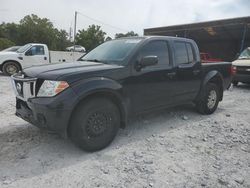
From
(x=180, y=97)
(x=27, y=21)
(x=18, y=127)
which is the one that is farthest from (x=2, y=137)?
(x=27, y=21)

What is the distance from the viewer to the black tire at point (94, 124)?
12.7 feet

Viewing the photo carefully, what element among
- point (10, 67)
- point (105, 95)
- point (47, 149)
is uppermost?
point (105, 95)

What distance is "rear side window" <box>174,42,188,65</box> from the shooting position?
555 cm

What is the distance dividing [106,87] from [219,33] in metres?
21.6

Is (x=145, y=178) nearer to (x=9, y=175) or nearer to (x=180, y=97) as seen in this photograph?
(x=9, y=175)

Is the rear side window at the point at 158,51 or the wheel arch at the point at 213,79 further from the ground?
the rear side window at the point at 158,51

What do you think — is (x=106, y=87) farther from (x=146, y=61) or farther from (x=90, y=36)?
(x=90, y=36)

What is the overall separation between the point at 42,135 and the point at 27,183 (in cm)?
154

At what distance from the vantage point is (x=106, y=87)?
4.05 m

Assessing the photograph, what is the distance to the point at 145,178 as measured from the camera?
343 cm

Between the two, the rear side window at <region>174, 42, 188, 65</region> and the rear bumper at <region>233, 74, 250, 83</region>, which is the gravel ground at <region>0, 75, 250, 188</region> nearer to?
the rear side window at <region>174, 42, 188, 65</region>

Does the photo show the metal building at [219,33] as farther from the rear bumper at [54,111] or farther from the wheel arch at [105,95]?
the rear bumper at [54,111]

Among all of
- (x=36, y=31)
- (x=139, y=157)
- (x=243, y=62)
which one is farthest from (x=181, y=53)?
(x=36, y=31)

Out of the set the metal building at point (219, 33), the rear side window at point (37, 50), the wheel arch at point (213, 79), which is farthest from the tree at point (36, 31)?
the wheel arch at point (213, 79)
